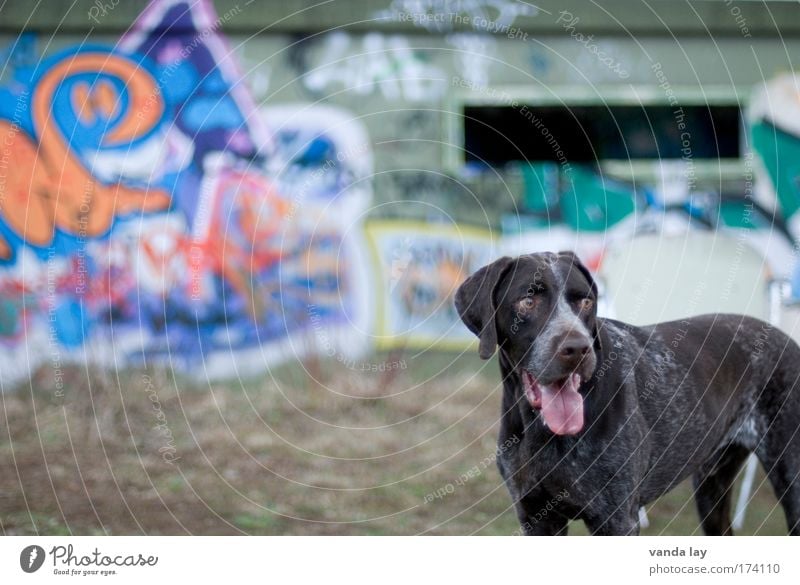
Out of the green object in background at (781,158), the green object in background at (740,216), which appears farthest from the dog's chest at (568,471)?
the green object in background at (781,158)

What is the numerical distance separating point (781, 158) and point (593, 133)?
1.85 metres

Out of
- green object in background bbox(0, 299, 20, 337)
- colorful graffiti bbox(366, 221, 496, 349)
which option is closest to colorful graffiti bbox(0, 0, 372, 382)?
green object in background bbox(0, 299, 20, 337)

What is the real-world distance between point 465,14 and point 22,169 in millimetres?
4446

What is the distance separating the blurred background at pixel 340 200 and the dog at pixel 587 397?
9.63 ft

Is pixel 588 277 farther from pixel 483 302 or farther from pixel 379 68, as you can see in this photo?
pixel 379 68

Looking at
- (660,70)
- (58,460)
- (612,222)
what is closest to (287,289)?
(58,460)

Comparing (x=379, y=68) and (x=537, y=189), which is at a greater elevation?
(x=379, y=68)

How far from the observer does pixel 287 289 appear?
30.6 ft

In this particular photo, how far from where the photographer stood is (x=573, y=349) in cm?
450

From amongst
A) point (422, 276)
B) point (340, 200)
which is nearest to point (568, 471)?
point (422, 276)

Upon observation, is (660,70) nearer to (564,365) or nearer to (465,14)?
(465,14)

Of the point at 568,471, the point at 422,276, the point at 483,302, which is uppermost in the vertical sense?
the point at 422,276
